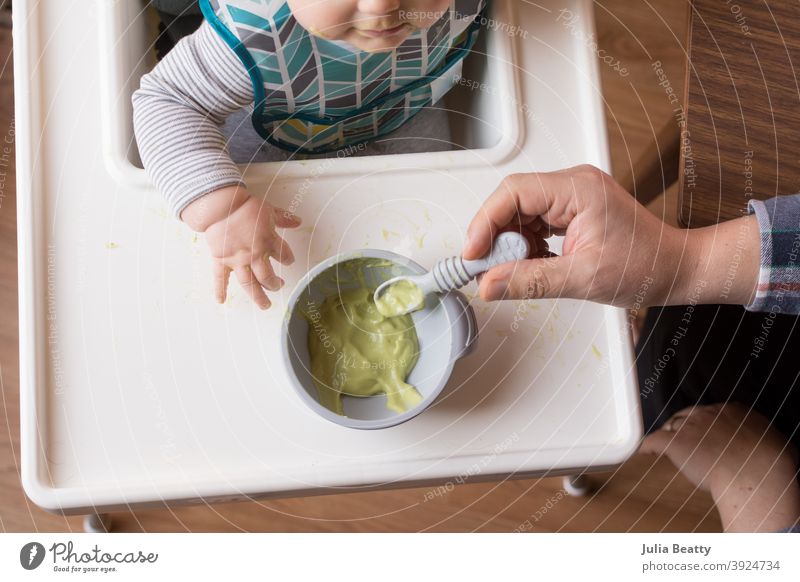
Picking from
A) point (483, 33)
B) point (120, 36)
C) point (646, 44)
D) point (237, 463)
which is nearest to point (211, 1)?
point (120, 36)

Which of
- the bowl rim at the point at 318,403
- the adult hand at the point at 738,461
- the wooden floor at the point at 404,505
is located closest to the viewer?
the bowl rim at the point at 318,403

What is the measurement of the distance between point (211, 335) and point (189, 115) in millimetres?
154

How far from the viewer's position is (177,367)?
49 centimetres

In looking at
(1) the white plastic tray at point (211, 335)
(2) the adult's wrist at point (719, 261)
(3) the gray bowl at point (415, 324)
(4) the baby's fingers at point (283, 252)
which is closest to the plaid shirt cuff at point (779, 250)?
(2) the adult's wrist at point (719, 261)

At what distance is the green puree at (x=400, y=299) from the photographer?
0.48 meters

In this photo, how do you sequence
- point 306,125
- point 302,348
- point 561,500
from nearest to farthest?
point 302,348, point 306,125, point 561,500

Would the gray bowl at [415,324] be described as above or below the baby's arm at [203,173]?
below

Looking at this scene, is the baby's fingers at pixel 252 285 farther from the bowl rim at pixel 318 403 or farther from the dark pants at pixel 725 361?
the dark pants at pixel 725 361

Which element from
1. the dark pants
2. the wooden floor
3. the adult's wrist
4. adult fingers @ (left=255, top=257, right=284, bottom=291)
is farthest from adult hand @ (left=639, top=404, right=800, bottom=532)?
adult fingers @ (left=255, top=257, right=284, bottom=291)

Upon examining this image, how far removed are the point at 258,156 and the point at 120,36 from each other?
16cm

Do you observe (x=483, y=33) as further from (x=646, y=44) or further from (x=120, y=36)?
(x=646, y=44)

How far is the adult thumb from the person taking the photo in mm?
460

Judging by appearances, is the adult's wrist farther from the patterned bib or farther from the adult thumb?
the patterned bib

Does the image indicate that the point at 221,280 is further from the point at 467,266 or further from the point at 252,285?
the point at 467,266
